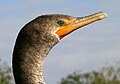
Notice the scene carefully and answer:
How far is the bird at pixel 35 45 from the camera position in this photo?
8.86 m

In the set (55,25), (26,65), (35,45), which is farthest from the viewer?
(55,25)

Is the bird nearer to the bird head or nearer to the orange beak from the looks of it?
the bird head

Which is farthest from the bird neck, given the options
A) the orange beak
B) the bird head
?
the orange beak

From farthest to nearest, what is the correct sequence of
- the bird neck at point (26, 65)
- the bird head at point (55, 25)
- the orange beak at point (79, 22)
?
the orange beak at point (79, 22) → the bird head at point (55, 25) → the bird neck at point (26, 65)

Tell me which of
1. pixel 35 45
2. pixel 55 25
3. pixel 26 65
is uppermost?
pixel 55 25

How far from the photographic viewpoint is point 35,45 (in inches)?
359

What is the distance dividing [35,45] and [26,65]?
376 millimetres

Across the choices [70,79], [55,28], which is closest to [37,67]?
[55,28]

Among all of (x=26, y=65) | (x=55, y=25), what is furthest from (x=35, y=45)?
(x=55, y=25)

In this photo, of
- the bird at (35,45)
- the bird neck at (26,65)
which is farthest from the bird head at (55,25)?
the bird neck at (26,65)

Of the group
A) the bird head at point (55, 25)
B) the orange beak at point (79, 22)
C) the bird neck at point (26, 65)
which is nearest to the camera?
the bird neck at point (26, 65)

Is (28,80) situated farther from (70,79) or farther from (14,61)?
(70,79)

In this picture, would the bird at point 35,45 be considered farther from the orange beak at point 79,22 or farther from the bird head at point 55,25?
the orange beak at point 79,22

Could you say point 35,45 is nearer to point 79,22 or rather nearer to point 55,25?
point 55,25
